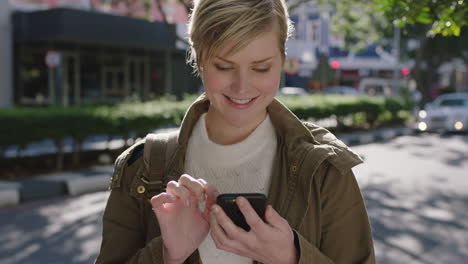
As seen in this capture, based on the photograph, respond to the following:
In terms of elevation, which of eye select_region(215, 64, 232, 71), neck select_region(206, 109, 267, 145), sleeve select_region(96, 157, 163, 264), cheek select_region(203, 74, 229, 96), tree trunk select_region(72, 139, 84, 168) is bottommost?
tree trunk select_region(72, 139, 84, 168)

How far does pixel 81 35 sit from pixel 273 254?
2158 centimetres

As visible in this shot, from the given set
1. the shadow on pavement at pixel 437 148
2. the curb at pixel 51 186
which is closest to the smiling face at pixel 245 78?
the curb at pixel 51 186

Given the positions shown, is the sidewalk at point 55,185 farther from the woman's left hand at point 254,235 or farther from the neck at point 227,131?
the woman's left hand at point 254,235

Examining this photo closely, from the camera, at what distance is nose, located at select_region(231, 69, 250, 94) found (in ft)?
4.84

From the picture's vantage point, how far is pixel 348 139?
15.8 m

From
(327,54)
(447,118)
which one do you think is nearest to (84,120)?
(447,118)

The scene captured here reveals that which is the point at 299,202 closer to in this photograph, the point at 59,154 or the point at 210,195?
the point at 210,195

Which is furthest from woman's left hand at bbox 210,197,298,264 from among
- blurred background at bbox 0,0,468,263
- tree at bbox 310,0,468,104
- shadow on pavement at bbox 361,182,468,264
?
shadow on pavement at bbox 361,182,468,264

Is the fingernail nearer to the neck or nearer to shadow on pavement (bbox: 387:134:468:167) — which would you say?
the neck

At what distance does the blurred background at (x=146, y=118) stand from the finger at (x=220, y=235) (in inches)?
27.1

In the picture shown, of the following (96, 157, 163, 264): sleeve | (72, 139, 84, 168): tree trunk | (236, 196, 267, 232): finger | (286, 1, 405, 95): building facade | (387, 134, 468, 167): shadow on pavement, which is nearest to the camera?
(236, 196, 267, 232): finger

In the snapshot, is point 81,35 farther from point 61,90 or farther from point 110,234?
point 110,234

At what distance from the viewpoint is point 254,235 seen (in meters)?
1.25

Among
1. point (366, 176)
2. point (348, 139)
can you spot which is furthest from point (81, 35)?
point (366, 176)
